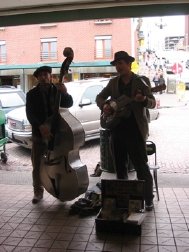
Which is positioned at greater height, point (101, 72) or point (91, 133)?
point (101, 72)

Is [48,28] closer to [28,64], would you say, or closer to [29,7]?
[28,64]

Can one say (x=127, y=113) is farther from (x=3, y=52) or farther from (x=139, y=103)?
(x=3, y=52)

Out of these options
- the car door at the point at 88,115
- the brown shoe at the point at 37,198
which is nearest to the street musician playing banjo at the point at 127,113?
the brown shoe at the point at 37,198

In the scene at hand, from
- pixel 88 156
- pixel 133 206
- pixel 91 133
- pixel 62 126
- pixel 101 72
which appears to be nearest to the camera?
pixel 133 206

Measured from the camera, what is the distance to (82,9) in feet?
16.2

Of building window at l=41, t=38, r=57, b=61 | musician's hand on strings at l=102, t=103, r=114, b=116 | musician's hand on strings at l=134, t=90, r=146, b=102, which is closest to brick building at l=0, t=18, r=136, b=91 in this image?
building window at l=41, t=38, r=57, b=61

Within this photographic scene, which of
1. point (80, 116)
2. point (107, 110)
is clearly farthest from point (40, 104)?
point (80, 116)

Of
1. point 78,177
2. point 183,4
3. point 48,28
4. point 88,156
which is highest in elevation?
point 48,28

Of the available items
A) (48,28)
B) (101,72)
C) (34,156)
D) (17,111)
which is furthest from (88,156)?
(48,28)

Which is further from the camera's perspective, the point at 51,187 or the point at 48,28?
the point at 48,28

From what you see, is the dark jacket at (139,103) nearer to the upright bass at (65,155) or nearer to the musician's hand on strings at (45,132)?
the upright bass at (65,155)

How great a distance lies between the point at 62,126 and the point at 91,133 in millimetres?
5124

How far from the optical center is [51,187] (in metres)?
4.77

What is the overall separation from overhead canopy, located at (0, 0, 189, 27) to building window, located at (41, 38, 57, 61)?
21.1m
